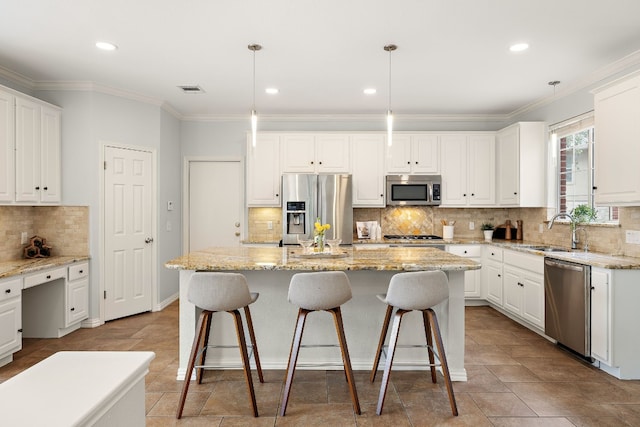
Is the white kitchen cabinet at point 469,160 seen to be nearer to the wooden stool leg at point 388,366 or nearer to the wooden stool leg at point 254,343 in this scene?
the wooden stool leg at point 388,366

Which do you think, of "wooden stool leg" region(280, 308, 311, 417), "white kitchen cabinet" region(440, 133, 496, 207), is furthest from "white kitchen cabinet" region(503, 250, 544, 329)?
"wooden stool leg" region(280, 308, 311, 417)

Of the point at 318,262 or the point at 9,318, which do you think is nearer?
the point at 318,262

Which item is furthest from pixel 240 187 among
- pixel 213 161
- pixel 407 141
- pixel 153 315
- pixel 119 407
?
pixel 119 407

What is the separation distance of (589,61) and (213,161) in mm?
4626

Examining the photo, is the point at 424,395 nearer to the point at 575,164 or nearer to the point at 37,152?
the point at 575,164

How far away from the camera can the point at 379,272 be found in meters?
3.03

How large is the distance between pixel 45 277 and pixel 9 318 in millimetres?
500

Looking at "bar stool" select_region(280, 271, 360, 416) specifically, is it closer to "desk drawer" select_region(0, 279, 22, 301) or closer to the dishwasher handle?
the dishwasher handle

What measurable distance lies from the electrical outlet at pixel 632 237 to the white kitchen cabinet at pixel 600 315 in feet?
2.24

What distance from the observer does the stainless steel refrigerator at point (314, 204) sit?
16.6 ft

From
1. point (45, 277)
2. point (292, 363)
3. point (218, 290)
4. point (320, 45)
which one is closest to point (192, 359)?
point (218, 290)

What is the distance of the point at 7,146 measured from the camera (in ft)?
11.8

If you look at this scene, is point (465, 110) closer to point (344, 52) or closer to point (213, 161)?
point (344, 52)

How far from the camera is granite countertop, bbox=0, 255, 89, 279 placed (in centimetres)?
331
